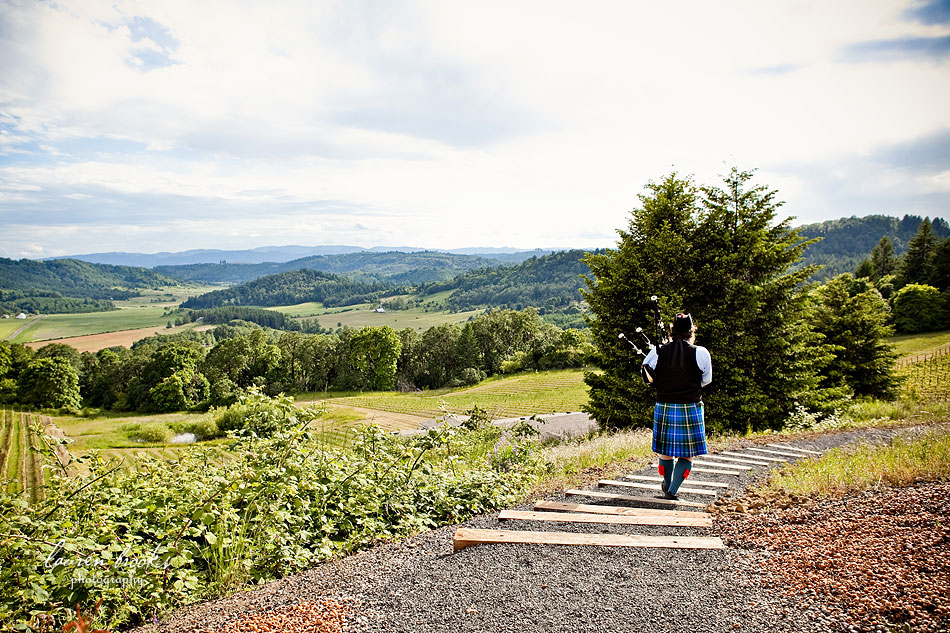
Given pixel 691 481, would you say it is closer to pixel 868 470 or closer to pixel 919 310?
pixel 868 470

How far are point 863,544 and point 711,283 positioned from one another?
11472mm

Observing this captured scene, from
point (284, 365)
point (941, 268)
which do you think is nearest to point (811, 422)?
point (941, 268)

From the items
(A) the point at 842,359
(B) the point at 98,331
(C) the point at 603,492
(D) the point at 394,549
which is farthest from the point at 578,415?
(B) the point at 98,331

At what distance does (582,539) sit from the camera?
475 cm

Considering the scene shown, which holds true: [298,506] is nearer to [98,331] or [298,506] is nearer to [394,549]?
[394,549]

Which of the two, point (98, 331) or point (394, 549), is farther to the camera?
point (98, 331)

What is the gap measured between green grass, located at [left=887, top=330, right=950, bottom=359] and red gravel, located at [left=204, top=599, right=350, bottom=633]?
5204cm

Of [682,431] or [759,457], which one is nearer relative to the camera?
[682,431]

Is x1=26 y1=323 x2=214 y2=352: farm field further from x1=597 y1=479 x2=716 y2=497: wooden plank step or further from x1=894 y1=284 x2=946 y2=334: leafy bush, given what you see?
x1=894 y1=284 x2=946 y2=334: leafy bush

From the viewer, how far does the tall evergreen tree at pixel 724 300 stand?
1402 cm

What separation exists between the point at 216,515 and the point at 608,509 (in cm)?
426

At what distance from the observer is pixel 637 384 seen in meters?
14.6

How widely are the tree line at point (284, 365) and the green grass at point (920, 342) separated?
103ft

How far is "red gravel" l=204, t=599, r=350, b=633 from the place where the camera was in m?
3.58
